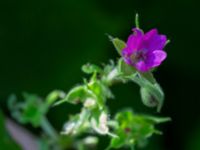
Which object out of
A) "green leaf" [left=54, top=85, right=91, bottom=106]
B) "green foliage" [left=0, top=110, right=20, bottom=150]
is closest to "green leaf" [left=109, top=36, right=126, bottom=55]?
"green leaf" [left=54, top=85, right=91, bottom=106]

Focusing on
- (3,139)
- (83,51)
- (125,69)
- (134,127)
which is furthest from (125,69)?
(83,51)

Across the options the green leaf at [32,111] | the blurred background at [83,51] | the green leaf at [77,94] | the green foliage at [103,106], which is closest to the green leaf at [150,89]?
the green foliage at [103,106]

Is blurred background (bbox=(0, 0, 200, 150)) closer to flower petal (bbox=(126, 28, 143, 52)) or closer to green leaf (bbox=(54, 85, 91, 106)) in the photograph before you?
green leaf (bbox=(54, 85, 91, 106))

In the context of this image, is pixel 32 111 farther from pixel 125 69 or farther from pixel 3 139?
pixel 125 69

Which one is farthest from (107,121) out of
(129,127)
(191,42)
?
(191,42)

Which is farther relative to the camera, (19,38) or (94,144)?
(19,38)

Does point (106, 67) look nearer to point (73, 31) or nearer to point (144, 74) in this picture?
point (144, 74)
